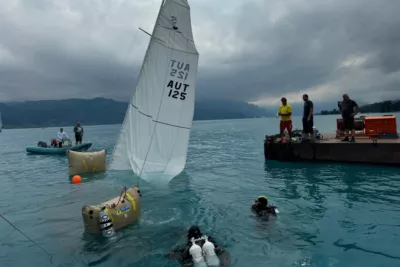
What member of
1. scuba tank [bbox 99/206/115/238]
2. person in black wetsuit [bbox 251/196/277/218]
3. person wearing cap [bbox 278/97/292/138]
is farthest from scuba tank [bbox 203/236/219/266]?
person wearing cap [bbox 278/97/292/138]

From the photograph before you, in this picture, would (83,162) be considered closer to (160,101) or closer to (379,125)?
(160,101)

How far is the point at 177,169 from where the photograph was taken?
11.1 meters

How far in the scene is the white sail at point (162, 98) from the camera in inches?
384

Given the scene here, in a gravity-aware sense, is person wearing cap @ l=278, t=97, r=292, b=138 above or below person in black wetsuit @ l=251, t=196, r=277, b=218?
above

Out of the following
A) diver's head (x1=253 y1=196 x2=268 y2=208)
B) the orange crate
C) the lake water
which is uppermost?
the orange crate

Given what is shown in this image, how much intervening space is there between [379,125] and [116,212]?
17331 millimetres

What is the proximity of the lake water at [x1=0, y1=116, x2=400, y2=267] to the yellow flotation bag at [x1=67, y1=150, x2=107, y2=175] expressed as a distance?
47.7 inches

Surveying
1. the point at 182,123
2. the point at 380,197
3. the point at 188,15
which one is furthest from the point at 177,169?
the point at 380,197

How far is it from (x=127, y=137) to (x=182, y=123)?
2022 millimetres

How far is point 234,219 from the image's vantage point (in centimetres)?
995

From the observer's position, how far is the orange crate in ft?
58.5

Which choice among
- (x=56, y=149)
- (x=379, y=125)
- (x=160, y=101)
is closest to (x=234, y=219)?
(x=160, y=101)

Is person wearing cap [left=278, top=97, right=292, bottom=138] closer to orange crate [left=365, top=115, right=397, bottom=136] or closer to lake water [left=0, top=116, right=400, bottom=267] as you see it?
lake water [left=0, top=116, right=400, bottom=267]

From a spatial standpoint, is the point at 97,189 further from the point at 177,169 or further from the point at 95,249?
the point at 95,249
